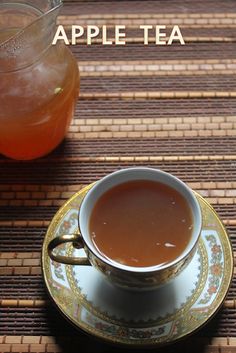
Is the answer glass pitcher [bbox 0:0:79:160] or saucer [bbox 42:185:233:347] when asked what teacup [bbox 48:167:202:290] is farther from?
glass pitcher [bbox 0:0:79:160]

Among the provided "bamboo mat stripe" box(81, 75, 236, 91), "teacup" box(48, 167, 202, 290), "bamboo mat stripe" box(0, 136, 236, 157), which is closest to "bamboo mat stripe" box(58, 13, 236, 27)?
"bamboo mat stripe" box(81, 75, 236, 91)

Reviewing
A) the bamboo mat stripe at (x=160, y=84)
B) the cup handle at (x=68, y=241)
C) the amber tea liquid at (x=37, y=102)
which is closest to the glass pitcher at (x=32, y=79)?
the amber tea liquid at (x=37, y=102)

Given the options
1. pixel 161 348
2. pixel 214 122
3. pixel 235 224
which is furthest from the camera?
pixel 214 122

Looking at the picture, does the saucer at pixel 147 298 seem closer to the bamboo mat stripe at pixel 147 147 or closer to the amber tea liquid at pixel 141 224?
the amber tea liquid at pixel 141 224

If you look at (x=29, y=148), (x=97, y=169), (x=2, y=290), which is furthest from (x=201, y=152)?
(x=2, y=290)

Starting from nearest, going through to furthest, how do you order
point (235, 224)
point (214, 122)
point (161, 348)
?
point (161, 348), point (235, 224), point (214, 122)

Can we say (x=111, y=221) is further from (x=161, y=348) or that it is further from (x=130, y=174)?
(x=161, y=348)

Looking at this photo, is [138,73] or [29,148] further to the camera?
[138,73]
